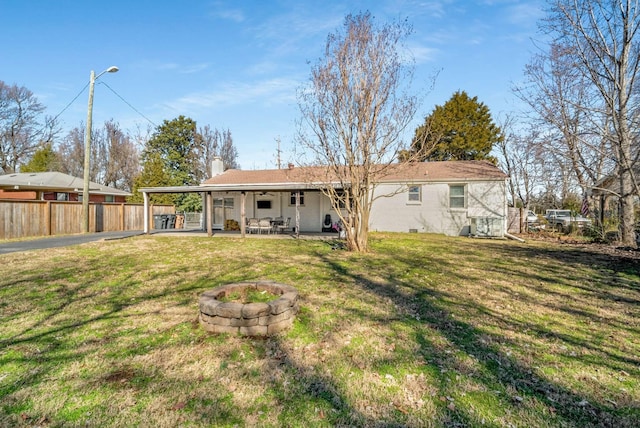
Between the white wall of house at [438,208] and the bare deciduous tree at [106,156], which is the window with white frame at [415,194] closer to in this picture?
the white wall of house at [438,208]

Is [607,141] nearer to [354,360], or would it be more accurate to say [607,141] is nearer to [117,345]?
[354,360]

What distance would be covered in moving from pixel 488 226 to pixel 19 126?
39.2 m

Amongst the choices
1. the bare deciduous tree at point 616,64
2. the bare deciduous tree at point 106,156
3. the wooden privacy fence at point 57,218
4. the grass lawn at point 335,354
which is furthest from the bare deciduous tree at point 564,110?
the bare deciduous tree at point 106,156

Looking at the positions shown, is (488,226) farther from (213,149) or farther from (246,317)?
(213,149)

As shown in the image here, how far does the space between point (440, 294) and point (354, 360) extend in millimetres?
2992

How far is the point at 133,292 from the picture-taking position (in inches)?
229

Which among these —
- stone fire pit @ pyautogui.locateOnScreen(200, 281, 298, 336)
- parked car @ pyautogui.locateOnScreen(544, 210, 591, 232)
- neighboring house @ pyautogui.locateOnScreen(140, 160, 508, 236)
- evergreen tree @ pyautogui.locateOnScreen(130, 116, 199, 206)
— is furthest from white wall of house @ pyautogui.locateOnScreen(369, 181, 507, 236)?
evergreen tree @ pyautogui.locateOnScreen(130, 116, 199, 206)

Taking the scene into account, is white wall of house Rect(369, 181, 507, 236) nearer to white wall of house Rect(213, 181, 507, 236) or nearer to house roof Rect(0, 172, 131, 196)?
white wall of house Rect(213, 181, 507, 236)

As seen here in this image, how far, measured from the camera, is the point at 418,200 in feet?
54.4

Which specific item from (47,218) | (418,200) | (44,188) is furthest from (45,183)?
(418,200)

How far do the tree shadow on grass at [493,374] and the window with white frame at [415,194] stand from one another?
37.7ft

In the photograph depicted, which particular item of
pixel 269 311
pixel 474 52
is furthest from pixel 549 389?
pixel 474 52

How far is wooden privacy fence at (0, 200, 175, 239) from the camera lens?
43.2ft

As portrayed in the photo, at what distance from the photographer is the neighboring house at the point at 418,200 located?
15.2m
